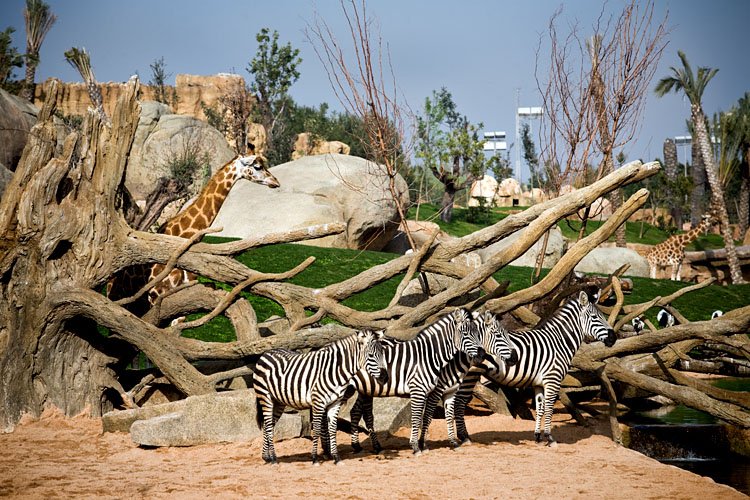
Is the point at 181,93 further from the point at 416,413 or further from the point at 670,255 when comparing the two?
the point at 416,413

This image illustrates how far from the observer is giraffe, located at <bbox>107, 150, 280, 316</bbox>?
1252 centimetres

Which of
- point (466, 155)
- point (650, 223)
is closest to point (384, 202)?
point (466, 155)

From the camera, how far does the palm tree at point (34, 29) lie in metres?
43.6

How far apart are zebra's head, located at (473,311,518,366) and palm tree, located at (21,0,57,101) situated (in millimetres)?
39731

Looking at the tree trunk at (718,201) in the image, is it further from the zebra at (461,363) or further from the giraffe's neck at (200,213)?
the zebra at (461,363)

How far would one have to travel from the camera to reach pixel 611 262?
27172 mm

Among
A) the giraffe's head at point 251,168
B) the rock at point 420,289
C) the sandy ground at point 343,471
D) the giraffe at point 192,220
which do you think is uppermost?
the giraffe's head at point 251,168

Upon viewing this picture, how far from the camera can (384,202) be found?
81.4 feet

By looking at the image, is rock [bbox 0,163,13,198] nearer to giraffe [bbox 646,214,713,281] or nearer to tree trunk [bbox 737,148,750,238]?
giraffe [bbox 646,214,713,281]

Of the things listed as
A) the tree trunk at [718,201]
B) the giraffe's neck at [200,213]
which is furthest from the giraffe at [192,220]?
the tree trunk at [718,201]

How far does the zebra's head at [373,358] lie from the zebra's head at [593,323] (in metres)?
2.76

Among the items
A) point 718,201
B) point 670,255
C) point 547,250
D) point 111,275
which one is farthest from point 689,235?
point 111,275

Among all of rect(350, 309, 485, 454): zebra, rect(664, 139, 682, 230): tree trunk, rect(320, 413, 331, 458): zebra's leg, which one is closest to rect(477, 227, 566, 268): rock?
rect(350, 309, 485, 454): zebra

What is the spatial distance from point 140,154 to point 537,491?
32.2 metres
